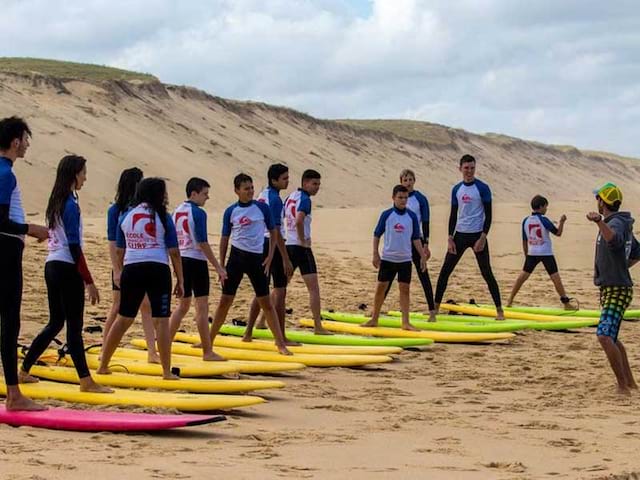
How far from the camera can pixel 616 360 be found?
883 cm

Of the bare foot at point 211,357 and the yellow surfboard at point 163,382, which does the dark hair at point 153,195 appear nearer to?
the yellow surfboard at point 163,382

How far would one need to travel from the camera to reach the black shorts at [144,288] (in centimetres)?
822

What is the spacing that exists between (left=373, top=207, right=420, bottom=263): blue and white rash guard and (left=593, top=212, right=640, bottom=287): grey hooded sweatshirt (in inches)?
145

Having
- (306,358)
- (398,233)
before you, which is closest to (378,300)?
(398,233)

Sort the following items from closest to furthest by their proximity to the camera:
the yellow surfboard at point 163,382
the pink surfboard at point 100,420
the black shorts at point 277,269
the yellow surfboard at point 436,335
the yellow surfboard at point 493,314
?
the pink surfboard at point 100,420 → the yellow surfboard at point 163,382 → the black shorts at point 277,269 → the yellow surfboard at point 436,335 → the yellow surfboard at point 493,314

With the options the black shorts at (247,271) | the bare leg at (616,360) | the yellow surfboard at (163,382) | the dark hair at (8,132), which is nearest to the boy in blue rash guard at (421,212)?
the black shorts at (247,271)

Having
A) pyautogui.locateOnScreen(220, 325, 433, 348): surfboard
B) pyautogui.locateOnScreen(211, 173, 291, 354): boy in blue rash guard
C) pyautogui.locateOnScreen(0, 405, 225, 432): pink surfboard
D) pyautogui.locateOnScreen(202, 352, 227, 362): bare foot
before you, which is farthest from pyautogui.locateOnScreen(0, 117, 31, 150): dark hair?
pyautogui.locateOnScreen(220, 325, 433, 348): surfboard

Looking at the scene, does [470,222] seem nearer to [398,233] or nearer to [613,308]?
[398,233]

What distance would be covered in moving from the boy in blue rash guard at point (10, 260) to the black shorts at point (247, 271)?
338cm

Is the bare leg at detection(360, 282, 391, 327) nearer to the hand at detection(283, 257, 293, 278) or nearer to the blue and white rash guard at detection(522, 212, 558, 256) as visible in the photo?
the hand at detection(283, 257, 293, 278)

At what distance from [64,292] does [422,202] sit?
20.5ft

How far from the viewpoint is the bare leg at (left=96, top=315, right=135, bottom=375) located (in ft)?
27.1

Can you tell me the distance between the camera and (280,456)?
19.9ft

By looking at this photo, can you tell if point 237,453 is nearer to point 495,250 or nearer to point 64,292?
point 64,292
